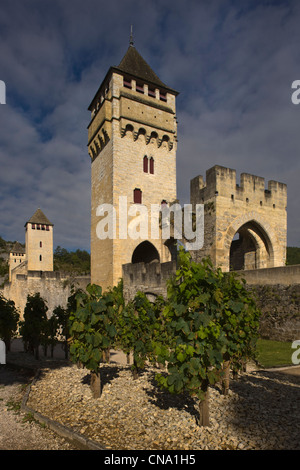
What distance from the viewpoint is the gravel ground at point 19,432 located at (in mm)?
4340

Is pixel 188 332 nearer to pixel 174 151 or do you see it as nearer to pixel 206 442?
pixel 206 442

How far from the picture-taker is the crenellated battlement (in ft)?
46.0

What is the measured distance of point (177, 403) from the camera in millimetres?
5426

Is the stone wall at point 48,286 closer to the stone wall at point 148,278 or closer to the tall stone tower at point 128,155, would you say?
the tall stone tower at point 128,155

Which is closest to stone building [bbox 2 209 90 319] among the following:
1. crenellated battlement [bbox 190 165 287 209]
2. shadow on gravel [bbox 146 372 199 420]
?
crenellated battlement [bbox 190 165 287 209]

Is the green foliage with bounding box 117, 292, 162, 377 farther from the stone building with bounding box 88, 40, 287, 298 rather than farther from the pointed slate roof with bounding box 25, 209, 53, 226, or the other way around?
the pointed slate roof with bounding box 25, 209, 53, 226

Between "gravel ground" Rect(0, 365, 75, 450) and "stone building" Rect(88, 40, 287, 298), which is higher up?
"stone building" Rect(88, 40, 287, 298)

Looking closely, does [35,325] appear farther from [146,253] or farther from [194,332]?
[146,253]

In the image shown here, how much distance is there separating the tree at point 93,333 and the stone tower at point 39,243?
3789cm

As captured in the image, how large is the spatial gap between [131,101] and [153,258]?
1062 cm

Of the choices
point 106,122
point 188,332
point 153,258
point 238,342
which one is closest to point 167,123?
point 106,122

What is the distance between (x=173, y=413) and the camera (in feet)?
16.3

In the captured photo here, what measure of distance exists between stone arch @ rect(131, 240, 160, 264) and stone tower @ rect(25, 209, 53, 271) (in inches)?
933

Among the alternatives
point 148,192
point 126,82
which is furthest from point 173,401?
point 126,82
